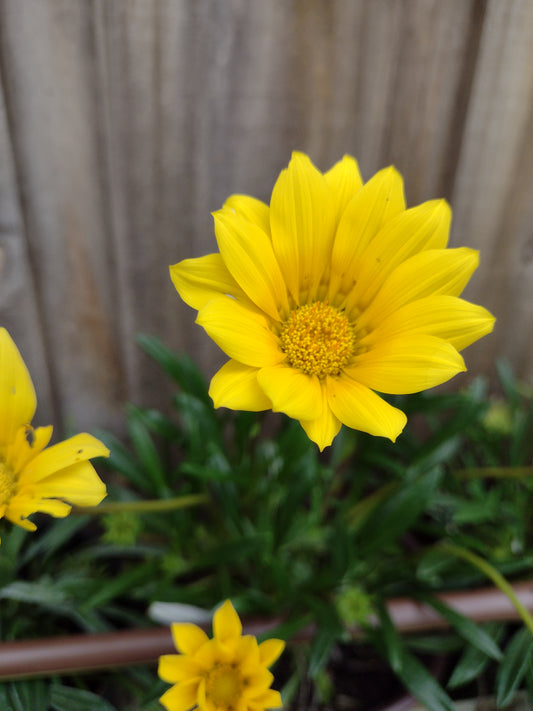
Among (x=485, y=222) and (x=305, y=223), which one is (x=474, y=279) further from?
(x=305, y=223)

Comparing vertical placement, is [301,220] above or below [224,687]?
above

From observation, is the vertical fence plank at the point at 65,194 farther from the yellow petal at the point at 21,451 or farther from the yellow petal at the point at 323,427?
the yellow petal at the point at 323,427

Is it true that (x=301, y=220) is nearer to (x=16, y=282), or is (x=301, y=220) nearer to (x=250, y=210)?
(x=250, y=210)

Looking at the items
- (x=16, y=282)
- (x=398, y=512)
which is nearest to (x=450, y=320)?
(x=398, y=512)

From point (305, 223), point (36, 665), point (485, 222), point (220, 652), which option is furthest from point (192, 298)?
point (485, 222)

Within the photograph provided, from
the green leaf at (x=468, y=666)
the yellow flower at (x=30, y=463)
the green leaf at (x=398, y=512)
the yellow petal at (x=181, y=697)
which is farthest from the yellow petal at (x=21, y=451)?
the green leaf at (x=468, y=666)

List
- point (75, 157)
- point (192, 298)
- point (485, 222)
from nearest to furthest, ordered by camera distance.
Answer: point (192, 298)
point (75, 157)
point (485, 222)
